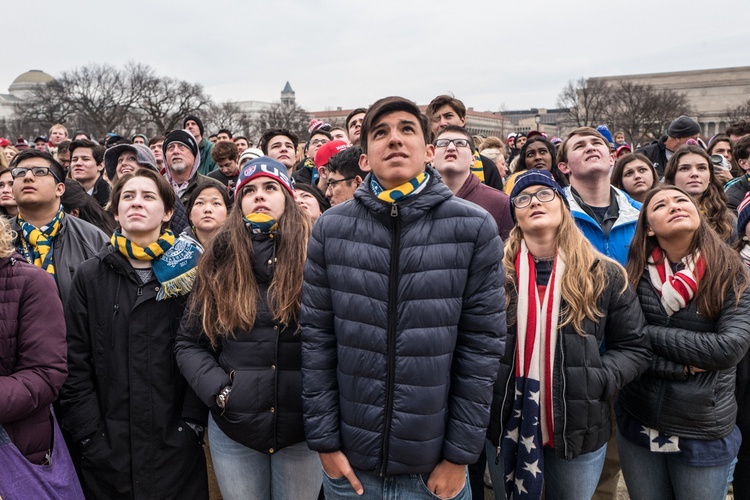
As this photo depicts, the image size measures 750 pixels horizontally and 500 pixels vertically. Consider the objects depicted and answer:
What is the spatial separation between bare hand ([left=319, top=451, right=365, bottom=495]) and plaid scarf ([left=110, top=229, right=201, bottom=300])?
1.26 m

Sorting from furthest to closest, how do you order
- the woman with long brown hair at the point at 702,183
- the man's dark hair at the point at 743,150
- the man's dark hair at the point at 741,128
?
the man's dark hair at the point at 741,128 → the man's dark hair at the point at 743,150 → the woman with long brown hair at the point at 702,183

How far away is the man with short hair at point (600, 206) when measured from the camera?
3.75 meters

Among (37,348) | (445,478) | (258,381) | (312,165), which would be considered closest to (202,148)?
(312,165)

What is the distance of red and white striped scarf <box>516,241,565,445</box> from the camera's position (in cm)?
268

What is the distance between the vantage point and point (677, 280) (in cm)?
296

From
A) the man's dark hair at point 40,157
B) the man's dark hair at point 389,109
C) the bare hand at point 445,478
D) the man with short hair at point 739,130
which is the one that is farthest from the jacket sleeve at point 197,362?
the man with short hair at point 739,130

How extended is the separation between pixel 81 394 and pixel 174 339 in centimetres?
56

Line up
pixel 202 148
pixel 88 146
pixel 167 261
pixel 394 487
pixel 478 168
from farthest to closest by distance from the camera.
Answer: pixel 202 148 < pixel 88 146 < pixel 478 168 < pixel 167 261 < pixel 394 487

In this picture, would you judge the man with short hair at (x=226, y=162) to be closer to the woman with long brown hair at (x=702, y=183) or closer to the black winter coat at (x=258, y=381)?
the black winter coat at (x=258, y=381)

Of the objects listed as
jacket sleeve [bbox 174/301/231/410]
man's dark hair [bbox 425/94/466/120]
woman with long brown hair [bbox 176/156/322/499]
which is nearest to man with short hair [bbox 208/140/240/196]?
man's dark hair [bbox 425/94/466/120]

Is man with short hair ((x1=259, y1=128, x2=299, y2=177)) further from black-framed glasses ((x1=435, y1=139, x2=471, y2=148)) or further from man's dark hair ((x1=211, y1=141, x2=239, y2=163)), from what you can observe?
black-framed glasses ((x1=435, y1=139, x2=471, y2=148))

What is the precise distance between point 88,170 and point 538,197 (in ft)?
18.2

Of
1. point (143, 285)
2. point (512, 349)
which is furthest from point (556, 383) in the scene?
point (143, 285)

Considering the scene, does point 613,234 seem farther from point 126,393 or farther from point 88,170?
point 88,170
